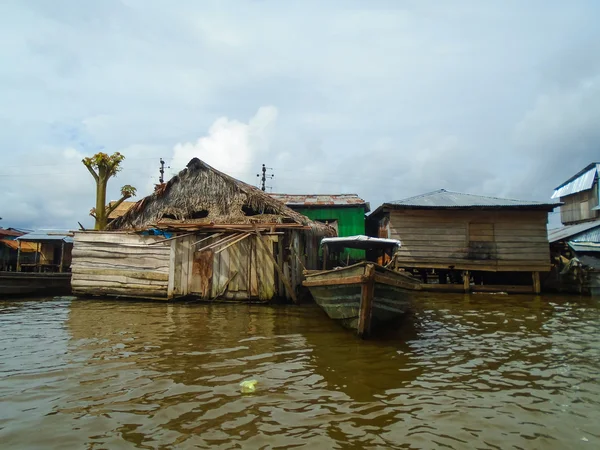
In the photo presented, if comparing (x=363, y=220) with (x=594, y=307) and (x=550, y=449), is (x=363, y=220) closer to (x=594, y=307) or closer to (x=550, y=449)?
(x=594, y=307)

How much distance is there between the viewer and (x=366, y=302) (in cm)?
732

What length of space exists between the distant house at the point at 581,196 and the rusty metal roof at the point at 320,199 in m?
13.6

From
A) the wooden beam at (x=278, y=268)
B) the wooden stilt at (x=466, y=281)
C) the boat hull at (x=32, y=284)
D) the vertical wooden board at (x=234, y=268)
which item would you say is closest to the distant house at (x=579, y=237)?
the wooden stilt at (x=466, y=281)

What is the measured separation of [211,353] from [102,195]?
13.3 m

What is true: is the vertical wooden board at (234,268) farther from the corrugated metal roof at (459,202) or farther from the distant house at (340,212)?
the distant house at (340,212)

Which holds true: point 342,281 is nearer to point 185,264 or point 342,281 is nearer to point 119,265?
point 185,264

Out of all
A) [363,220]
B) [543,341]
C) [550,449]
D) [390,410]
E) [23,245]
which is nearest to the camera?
[550,449]

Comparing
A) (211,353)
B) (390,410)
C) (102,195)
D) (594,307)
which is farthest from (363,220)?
(390,410)

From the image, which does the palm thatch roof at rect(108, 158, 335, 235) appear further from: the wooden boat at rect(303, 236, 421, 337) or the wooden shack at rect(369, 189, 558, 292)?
the wooden shack at rect(369, 189, 558, 292)

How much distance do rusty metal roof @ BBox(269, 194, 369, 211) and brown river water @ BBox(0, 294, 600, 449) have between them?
14.2 metres

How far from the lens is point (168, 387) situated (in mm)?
4746

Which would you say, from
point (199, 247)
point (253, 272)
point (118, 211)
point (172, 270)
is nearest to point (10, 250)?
point (118, 211)

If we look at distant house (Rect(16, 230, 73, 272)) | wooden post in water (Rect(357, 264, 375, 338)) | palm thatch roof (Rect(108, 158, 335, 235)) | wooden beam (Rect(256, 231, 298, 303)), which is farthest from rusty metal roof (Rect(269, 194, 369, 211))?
wooden post in water (Rect(357, 264, 375, 338))

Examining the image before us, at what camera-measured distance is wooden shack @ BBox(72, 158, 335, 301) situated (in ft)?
40.4
